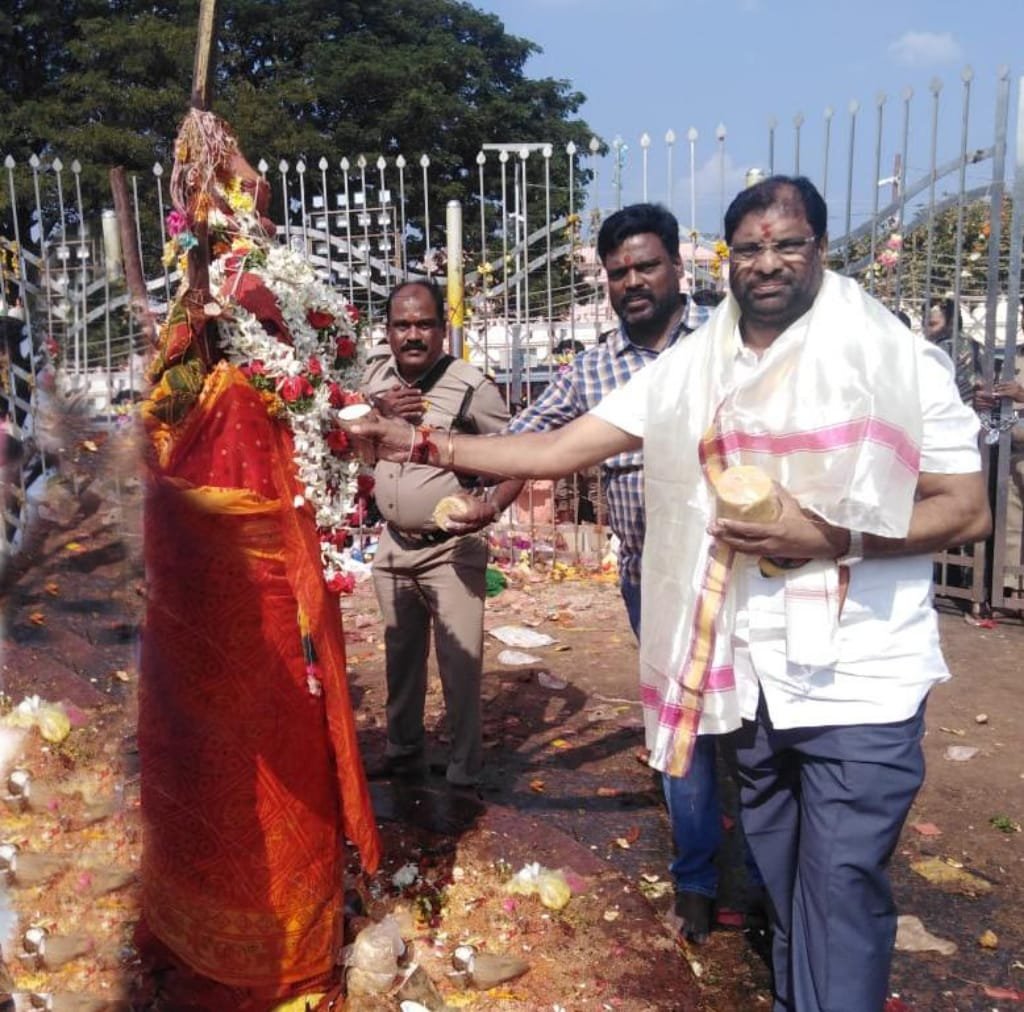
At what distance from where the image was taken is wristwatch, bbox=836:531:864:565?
2.31 meters

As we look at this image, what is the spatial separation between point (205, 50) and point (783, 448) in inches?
66.2

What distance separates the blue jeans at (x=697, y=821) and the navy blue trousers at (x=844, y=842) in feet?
2.45

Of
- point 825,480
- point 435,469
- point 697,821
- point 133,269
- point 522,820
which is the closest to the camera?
point 133,269

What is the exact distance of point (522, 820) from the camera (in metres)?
4.07

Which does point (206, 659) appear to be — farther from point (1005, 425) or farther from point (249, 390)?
point (1005, 425)

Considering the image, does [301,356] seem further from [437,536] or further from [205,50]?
[437,536]

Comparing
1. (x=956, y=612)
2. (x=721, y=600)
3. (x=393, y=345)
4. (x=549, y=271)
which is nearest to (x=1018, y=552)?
(x=956, y=612)

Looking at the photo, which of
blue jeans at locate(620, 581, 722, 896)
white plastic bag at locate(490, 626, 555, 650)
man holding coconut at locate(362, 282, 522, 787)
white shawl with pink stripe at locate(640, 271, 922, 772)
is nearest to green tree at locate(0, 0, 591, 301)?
white plastic bag at locate(490, 626, 555, 650)

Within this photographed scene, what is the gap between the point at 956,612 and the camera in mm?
7301

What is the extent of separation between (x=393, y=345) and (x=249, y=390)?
1728 mm

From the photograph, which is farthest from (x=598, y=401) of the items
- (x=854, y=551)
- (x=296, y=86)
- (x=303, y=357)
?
(x=296, y=86)

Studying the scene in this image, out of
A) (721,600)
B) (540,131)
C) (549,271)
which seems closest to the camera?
(721,600)

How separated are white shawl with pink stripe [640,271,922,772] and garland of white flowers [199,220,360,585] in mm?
844

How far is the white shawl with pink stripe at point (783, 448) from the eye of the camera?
2277 millimetres
